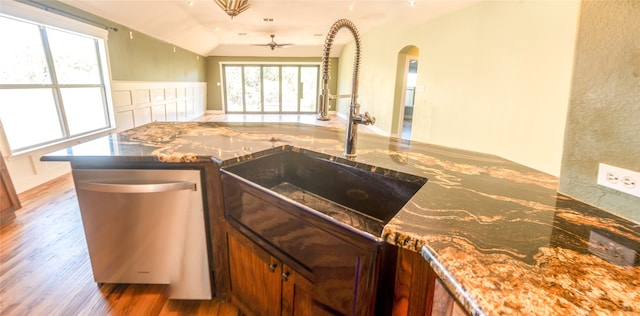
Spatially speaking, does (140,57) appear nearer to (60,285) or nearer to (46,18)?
(46,18)

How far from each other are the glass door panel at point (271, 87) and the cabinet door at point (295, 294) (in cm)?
1071

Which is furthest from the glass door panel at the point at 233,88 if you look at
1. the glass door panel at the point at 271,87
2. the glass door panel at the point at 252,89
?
the glass door panel at the point at 271,87

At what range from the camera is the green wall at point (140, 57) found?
15.5 ft

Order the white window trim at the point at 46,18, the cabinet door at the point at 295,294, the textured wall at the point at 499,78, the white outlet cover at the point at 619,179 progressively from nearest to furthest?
the white outlet cover at the point at 619,179 → the cabinet door at the point at 295,294 → the textured wall at the point at 499,78 → the white window trim at the point at 46,18

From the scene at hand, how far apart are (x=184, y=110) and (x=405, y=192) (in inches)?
344

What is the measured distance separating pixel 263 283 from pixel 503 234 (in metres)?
0.94

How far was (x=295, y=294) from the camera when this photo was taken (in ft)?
3.42

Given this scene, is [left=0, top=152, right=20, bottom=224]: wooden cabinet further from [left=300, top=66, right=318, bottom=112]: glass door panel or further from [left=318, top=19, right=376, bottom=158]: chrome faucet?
[left=300, top=66, right=318, bottom=112]: glass door panel

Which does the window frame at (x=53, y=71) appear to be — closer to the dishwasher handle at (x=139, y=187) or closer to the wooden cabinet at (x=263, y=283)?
the dishwasher handle at (x=139, y=187)

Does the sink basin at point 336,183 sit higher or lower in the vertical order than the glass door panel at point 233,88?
lower

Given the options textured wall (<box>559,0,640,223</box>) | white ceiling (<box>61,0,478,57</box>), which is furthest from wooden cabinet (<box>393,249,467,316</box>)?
white ceiling (<box>61,0,478,57</box>)

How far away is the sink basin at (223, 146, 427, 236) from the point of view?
1.17m

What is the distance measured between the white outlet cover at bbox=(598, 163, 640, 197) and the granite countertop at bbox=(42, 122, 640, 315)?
0.11m

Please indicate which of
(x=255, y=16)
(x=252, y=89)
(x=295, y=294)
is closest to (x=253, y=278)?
(x=295, y=294)
